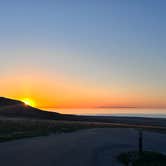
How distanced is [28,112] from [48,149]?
2630 inches

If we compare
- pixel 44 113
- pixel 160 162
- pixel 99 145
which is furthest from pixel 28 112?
pixel 160 162

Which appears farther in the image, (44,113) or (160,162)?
(44,113)

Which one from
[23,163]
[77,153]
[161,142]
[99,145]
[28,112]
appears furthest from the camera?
[28,112]

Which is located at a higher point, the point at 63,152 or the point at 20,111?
the point at 20,111

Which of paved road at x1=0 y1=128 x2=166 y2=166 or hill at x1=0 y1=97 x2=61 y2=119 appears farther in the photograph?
hill at x1=0 y1=97 x2=61 y2=119

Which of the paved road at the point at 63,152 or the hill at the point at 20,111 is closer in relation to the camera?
the paved road at the point at 63,152

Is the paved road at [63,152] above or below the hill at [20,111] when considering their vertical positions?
below

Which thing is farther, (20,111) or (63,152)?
(20,111)

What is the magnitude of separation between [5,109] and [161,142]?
207 ft

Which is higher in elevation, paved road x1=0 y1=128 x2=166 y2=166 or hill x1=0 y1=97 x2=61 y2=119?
hill x1=0 y1=97 x2=61 y2=119

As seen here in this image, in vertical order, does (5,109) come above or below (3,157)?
above

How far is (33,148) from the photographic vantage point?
27406 millimetres

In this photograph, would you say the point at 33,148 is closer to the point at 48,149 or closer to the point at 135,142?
the point at 48,149

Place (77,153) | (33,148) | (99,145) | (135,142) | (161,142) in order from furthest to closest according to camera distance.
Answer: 1. (161,142)
2. (135,142)
3. (99,145)
4. (33,148)
5. (77,153)
